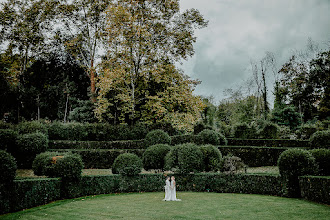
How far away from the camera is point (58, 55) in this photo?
99.2 ft

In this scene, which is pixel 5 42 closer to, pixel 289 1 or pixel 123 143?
pixel 123 143

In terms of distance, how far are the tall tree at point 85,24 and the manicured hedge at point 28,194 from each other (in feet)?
56.4

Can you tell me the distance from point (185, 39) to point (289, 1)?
34.6 ft

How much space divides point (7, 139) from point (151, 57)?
12.3m

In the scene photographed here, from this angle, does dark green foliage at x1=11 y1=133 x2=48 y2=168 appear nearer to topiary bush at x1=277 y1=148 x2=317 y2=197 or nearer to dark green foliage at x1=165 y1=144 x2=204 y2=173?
dark green foliage at x1=165 y1=144 x2=204 y2=173

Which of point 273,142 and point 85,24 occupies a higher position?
point 85,24

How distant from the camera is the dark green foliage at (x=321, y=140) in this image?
1668 cm

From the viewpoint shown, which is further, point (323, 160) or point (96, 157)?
point (96, 157)

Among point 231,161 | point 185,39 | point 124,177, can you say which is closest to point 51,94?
point 185,39

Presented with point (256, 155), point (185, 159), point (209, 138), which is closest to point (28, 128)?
point (185, 159)

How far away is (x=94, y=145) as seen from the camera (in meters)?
18.9

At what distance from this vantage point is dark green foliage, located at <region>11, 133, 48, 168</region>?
50.5 ft

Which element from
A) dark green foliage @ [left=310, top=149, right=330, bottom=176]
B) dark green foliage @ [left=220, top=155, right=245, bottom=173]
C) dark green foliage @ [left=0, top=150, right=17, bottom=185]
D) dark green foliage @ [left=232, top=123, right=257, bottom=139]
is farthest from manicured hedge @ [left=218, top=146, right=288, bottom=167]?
dark green foliage @ [left=0, top=150, right=17, bottom=185]

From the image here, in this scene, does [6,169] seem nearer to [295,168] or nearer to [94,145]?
[295,168]
